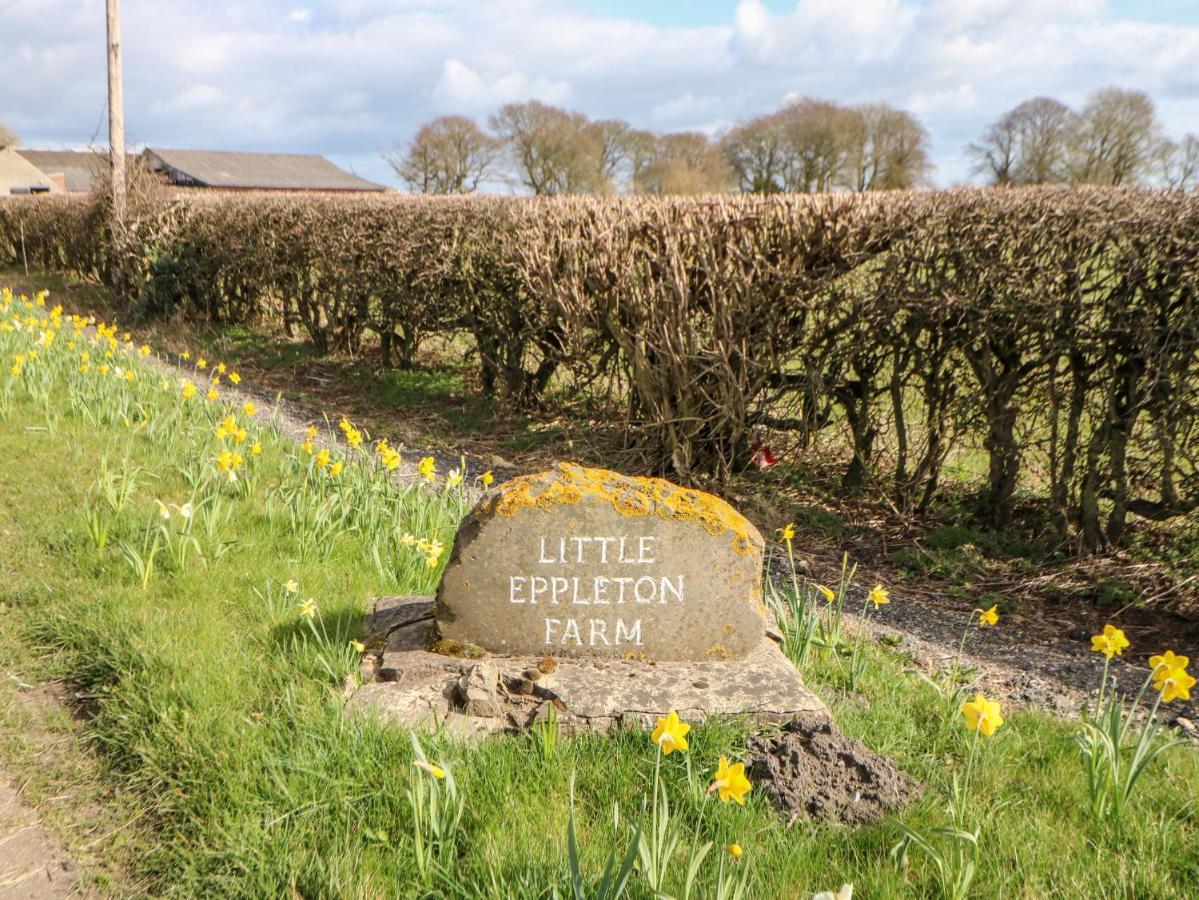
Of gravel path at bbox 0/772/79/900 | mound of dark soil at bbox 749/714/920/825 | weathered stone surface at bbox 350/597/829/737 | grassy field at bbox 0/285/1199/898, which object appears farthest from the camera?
weathered stone surface at bbox 350/597/829/737

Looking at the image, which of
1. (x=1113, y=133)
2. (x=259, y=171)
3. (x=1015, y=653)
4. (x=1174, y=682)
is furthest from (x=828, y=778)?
(x=259, y=171)

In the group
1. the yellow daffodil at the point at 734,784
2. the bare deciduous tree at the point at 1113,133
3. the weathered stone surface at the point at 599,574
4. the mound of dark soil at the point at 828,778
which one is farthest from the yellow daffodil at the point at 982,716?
the bare deciduous tree at the point at 1113,133

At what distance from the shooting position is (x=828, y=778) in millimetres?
2658

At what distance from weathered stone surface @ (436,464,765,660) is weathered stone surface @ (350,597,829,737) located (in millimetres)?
84

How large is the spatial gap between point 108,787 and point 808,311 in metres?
4.70

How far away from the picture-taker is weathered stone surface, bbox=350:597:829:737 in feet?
9.62

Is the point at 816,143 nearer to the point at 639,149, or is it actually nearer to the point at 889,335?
the point at 639,149

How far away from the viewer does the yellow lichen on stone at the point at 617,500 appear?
10.5 ft

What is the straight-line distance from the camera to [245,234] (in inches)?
502

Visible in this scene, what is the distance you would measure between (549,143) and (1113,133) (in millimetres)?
38132

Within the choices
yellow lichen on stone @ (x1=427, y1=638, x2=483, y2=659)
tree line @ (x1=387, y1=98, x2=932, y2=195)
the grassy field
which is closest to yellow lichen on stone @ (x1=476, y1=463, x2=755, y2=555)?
yellow lichen on stone @ (x1=427, y1=638, x2=483, y2=659)

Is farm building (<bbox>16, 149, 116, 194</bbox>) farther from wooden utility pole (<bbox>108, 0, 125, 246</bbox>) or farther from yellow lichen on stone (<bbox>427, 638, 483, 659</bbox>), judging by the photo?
yellow lichen on stone (<bbox>427, 638, 483, 659</bbox>)

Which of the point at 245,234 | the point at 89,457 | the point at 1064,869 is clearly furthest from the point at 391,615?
the point at 245,234

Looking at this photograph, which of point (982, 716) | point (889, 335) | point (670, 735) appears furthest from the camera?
point (889, 335)
